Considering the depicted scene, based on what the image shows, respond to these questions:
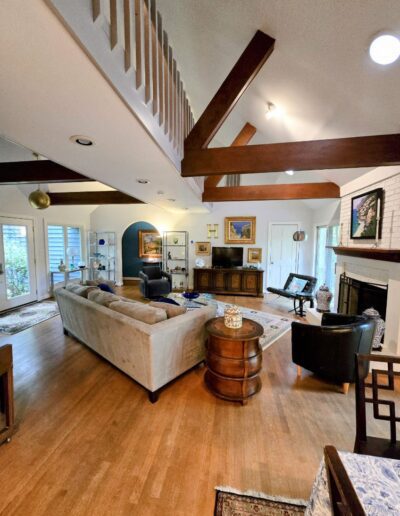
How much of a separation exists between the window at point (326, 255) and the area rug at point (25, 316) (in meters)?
6.13

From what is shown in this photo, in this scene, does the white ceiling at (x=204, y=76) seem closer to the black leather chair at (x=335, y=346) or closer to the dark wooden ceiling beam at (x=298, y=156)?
the dark wooden ceiling beam at (x=298, y=156)

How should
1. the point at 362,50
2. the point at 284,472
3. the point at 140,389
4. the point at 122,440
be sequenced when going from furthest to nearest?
the point at 140,389 < the point at 122,440 < the point at 362,50 < the point at 284,472

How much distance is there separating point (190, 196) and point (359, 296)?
3.25m

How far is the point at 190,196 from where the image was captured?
163 inches

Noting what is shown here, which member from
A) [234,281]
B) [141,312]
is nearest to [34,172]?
[141,312]

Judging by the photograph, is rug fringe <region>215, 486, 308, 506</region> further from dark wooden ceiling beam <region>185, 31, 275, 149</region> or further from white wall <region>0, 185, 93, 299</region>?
white wall <region>0, 185, 93, 299</region>

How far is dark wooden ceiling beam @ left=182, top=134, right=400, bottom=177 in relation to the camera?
2.10 metres

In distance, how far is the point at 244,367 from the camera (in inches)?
83.0

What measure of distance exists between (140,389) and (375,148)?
11.0 ft

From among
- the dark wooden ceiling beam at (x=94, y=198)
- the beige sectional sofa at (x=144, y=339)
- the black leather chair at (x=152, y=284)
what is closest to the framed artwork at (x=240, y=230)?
the black leather chair at (x=152, y=284)

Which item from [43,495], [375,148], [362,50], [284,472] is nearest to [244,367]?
[284,472]

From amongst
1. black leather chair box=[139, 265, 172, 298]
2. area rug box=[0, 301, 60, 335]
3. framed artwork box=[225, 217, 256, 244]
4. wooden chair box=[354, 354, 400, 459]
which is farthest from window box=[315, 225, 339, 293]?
area rug box=[0, 301, 60, 335]

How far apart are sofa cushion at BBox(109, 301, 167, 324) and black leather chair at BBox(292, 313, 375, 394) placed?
58.9 inches

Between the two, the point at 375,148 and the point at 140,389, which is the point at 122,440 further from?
the point at 375,148
